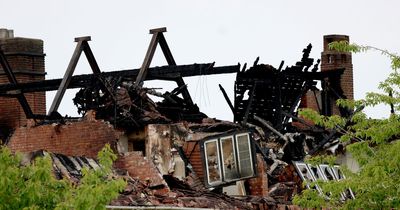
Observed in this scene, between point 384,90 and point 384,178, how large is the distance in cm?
203

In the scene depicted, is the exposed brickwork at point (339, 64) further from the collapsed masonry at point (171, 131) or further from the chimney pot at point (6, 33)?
the chimney pot at point (6, 33)

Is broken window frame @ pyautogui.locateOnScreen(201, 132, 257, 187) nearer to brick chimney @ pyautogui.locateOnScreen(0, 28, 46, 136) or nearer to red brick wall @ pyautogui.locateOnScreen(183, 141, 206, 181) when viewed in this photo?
red brick wall @ pyautogui.locateOnScreen(183, 141, 206, 181)

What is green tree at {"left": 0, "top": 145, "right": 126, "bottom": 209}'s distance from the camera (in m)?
32.3

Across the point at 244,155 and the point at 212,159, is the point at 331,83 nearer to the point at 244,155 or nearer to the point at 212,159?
the point at 244,155

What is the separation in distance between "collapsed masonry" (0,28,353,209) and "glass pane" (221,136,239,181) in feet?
0.07

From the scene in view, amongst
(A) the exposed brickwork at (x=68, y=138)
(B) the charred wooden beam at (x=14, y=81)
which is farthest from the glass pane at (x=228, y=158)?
(B) the charred wooden beam at (x=14, y=81)

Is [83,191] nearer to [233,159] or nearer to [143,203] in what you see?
[143,203]

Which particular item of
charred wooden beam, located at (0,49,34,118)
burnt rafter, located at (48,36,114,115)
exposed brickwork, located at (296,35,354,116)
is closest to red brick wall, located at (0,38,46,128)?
charred wooden beam, located at (0,49,34,118)

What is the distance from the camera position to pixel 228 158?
4894 centimetres

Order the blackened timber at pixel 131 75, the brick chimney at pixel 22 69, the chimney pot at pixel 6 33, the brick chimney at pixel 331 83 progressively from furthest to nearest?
1. the brick chimney at pixel 331 83
2. the chimney pot at pixel 6 33
3. the brick chimney at pixel 22 69
4. the blackened timber at pixel 131 75

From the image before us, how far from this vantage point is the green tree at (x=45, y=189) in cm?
3228

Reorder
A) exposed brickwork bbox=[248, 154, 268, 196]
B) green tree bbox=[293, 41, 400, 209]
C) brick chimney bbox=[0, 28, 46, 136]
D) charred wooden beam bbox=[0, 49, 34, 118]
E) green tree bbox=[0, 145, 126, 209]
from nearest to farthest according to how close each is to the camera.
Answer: green tree bbox=[0, 145, 126, 209] → green tree bbox=[293, 41, 400, 209] → exposed brickwork bbox=[248, 154, 268, 196] → charred wooden beam bbox=[0, 49, 34, 118] → brick chimney bbox=[0, 28, 46, 136]

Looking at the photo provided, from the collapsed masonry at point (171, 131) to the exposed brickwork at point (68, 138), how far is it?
22mm

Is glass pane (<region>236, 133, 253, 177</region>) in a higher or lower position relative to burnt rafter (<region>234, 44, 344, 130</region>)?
lower
